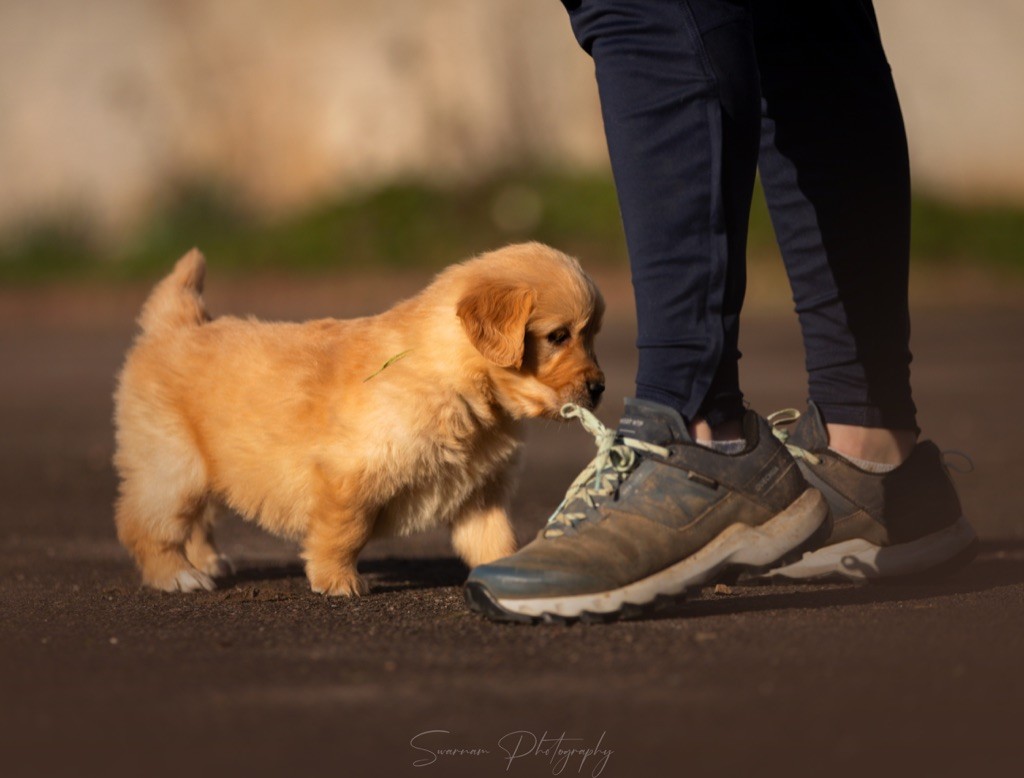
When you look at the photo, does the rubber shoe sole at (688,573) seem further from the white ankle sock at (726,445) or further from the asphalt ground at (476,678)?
the white ankle sock at (726,445)

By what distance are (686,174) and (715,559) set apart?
725mm

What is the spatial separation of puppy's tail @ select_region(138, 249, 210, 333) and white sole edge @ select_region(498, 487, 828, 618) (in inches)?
69.2

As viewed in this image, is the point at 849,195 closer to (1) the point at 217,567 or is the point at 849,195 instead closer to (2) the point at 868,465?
(2) the point at 868,465

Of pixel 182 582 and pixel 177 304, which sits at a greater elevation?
pixel 177 304

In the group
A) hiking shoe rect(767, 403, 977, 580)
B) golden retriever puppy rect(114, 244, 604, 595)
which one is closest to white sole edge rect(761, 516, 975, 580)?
hiking shoe rect(767, 403, 977, 580)

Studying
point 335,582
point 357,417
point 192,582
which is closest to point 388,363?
point 357,417

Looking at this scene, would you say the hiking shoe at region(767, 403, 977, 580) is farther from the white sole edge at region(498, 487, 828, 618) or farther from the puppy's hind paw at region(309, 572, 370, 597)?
the puppy's hind paw at region(309, 572, 370, 597)

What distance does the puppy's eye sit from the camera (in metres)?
3.46

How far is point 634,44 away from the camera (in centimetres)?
279

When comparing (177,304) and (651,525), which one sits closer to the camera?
(651,525)

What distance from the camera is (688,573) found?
8.97 feet

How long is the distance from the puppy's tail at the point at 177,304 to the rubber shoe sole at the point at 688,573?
1.66m

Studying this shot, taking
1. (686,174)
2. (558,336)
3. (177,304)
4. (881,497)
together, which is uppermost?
(686,174)

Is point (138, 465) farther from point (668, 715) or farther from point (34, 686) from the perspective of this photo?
point (668, 715)
